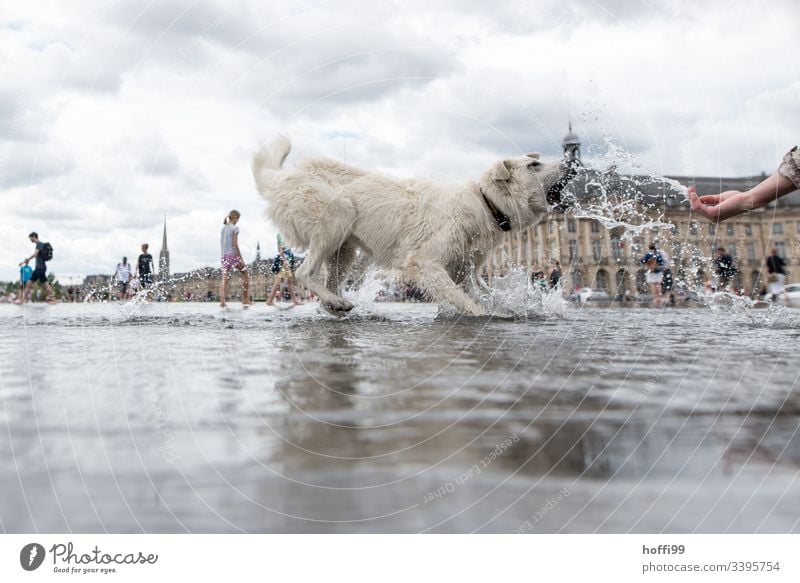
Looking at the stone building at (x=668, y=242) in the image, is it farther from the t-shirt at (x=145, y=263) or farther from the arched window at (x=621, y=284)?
the t-shirt at (x=145, y=263)

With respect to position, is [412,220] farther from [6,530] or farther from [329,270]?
[6,530]

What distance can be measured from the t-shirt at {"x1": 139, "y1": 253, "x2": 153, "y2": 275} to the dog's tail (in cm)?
804

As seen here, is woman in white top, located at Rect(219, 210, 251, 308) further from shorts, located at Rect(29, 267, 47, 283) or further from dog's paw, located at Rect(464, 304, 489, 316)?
shorts, located at Rect(29, 267, 47, 283)

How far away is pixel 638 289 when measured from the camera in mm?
44125

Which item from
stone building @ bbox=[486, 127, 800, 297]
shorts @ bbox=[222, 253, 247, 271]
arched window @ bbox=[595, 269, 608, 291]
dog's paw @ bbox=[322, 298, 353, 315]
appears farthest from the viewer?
arched window @ bbox=[595, 269, 608, 291]

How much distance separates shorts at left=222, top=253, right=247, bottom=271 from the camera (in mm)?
12305

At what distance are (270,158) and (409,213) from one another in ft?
7.14

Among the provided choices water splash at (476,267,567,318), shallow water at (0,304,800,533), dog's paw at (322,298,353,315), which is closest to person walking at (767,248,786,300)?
water splash at (476,267,567,318)

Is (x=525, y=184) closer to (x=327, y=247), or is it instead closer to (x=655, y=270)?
(x=327, y=247)
